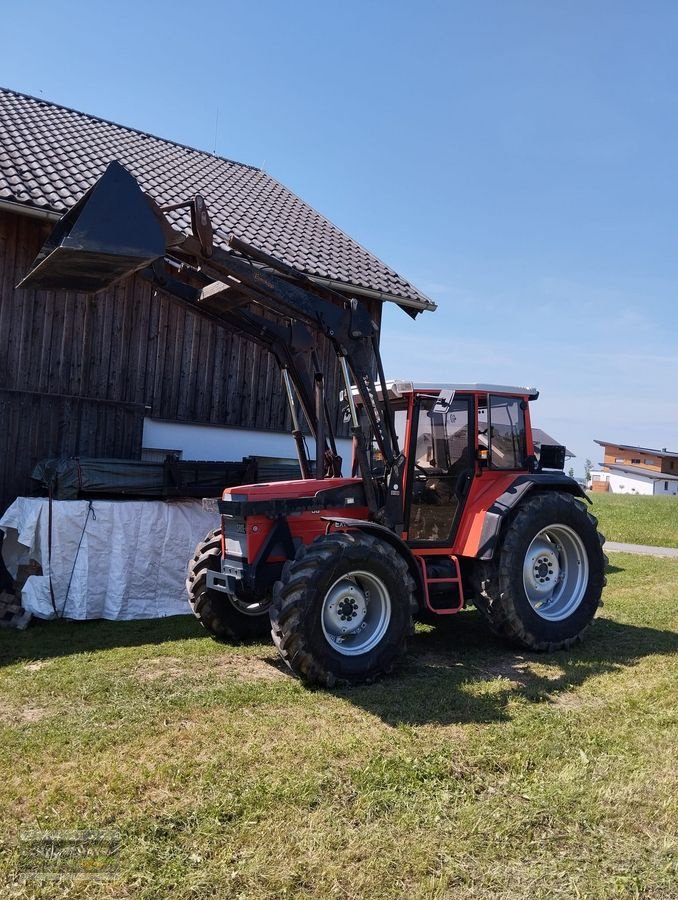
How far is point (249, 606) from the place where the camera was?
6684 millimetres

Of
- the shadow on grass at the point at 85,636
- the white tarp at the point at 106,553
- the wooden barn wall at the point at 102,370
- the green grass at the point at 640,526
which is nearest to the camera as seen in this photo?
the shadow on grass at the point at 85,636

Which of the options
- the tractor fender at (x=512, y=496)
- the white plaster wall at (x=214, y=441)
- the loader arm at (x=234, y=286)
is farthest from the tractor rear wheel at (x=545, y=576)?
the white plaster wall at (x=214, y=441)

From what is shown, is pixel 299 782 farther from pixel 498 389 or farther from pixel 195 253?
pixel 498 389

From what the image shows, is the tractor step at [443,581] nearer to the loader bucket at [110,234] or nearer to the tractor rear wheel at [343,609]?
the tractor rear wheel at [343,609]

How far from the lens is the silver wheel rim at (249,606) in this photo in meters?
6.61

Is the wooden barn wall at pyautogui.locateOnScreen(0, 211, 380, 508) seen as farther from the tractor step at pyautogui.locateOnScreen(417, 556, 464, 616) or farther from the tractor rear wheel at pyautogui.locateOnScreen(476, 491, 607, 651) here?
the tractor rear wheel at pyautogui.locateOnScreen(476, 491, 607, 651)

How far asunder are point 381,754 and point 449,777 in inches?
17.6

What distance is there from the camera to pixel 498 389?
287 inches

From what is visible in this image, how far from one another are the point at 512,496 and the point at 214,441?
558 centimetres

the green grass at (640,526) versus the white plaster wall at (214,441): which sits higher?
the white plaster wall at (214,441)

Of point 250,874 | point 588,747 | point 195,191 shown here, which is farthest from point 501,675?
point 195,191

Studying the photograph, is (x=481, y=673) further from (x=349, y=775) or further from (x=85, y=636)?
(x=85, y=636)

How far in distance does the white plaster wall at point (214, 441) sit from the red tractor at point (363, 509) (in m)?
3.98

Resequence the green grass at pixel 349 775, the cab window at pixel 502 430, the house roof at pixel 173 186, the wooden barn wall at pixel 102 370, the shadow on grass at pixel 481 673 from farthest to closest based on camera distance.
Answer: the house roof at pixel 173 186 → the wooden barn wall at pixel 102 370 → the cab window at pixel 502 430 → the shadow on grass at pixel 481 673 → the green grass at pixel 349 775
